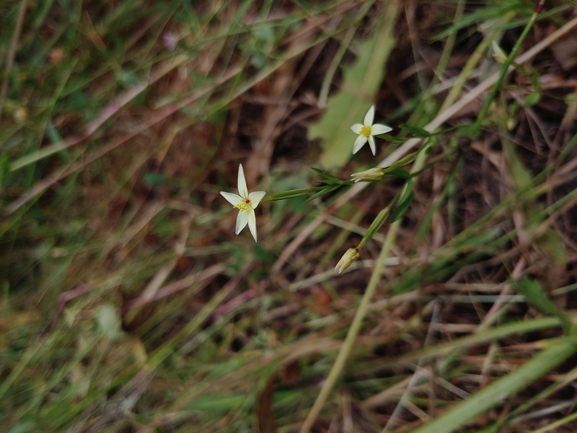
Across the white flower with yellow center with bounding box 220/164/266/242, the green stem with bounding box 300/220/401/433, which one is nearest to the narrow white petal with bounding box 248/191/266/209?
the white flower with yellow center with bounding box 220/164/266/242

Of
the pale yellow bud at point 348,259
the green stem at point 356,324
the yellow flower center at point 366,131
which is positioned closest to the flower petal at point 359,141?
the yellow flower center at point 366,131

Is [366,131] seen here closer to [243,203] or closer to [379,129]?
[379,129]

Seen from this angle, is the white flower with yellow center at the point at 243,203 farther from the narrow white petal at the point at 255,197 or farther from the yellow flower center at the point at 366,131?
the yellow flower center at the point at 366,131

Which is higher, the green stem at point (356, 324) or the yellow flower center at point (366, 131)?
the yellow flower center at point (366, 131)

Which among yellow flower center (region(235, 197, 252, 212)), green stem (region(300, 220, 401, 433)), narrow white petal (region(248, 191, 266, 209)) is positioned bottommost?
green stem (region(300, 220, 401, 433))

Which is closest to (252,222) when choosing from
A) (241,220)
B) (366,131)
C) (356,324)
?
(241,220)

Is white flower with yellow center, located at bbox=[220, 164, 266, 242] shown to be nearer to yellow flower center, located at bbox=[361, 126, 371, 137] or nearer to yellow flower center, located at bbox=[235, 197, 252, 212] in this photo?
yellow flower center, located at bbox=[235, 197, 252, 212]

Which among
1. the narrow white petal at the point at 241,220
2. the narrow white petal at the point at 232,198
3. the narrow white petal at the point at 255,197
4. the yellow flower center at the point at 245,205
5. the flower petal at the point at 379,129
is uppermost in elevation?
the flower petal at the point at 379,129

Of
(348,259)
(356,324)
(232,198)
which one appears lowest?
(356,324)

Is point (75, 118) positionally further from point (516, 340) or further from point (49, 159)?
point (516, 340)

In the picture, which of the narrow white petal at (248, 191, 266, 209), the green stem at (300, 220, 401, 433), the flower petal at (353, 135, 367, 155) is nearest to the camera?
the narrow white petal at (248, 191, 266, 209)

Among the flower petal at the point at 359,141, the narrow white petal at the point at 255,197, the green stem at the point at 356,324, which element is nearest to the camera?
the narrow white petal at the point at 255,197
